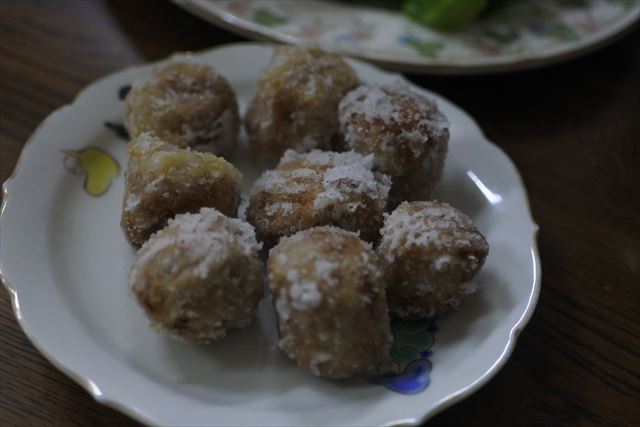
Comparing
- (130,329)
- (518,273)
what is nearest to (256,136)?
(130,329)

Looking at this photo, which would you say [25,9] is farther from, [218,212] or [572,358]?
[572,358]

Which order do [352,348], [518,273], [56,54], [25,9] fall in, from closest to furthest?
[352,348] → [518,273] → [56,54] → [25,9]

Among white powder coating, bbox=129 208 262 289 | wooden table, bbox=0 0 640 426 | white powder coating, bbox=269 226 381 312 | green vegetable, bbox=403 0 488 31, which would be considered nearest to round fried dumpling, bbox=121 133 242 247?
white powder coating, bbox=129 208 262 289

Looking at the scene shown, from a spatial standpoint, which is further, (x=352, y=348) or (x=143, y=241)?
(x=143, y=241)

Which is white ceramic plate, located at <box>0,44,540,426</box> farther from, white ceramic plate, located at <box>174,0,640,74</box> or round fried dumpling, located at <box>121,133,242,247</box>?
white ceramic plate, located at <box>174,0,640,74</box>

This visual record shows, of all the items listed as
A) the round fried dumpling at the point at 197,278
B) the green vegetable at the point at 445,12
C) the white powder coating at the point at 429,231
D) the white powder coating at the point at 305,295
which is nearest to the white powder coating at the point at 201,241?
the round fried dumpling at the point at 197,278

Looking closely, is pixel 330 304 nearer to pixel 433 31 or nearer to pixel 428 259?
pixel 428 259
